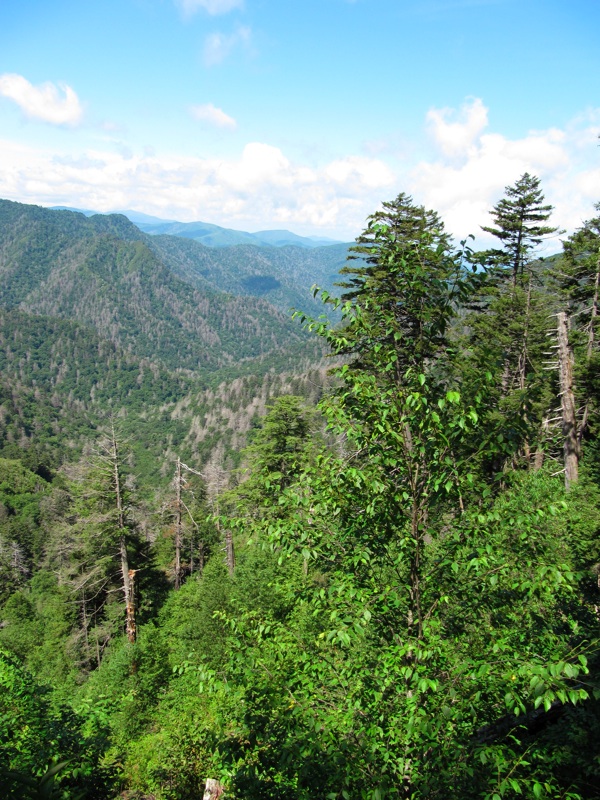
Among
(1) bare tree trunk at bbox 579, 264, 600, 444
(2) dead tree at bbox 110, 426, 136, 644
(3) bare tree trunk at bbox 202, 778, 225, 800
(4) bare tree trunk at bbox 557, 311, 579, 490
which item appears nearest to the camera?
(3) bare tree trunk at bbox 202, 778, 225, 800

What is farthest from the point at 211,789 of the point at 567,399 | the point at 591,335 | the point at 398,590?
the point at 591,335

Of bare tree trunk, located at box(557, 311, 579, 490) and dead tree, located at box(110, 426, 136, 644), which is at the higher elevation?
bare tree trunk, located at box(557, 311, 579, 490)

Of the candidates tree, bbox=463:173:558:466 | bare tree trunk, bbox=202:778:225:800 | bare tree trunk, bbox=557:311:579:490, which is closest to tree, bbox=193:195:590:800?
bare tree trunk, bbox=202:778:225:800

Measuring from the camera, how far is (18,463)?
374 ft

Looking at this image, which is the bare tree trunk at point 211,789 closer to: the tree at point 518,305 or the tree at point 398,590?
the tree at point 398,590

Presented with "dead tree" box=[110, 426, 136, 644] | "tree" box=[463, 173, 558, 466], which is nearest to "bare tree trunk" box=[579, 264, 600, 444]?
"tree" box=[463, 173, 558, 466]

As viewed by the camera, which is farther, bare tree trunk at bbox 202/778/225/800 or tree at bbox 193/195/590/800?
bare tree trunk at bbox 202/778/225/800

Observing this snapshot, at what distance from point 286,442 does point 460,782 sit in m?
21.9

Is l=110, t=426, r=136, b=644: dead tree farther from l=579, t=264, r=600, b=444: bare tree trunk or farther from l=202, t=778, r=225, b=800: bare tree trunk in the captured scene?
l=579, t=264, r=600, b=444: bare tree trunk

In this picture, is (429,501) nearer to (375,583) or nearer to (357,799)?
(375,583)

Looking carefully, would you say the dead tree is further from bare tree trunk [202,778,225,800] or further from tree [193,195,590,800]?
tree [193,195,590,800]

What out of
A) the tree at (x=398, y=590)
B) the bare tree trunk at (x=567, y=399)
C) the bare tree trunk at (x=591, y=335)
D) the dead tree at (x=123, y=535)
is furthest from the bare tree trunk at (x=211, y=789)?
the bare tree trunk at (x=591, y=335)

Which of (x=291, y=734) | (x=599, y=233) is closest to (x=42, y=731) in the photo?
(x=291, y=734)

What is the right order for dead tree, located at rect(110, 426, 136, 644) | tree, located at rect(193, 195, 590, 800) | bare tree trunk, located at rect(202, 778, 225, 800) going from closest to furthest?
tree, located at rect(193, 195, 590, 800)
bare tree trunk, located at rect(202, 778, 225, 800)
dead tree, located at rect(110, 426, 136, 644)
